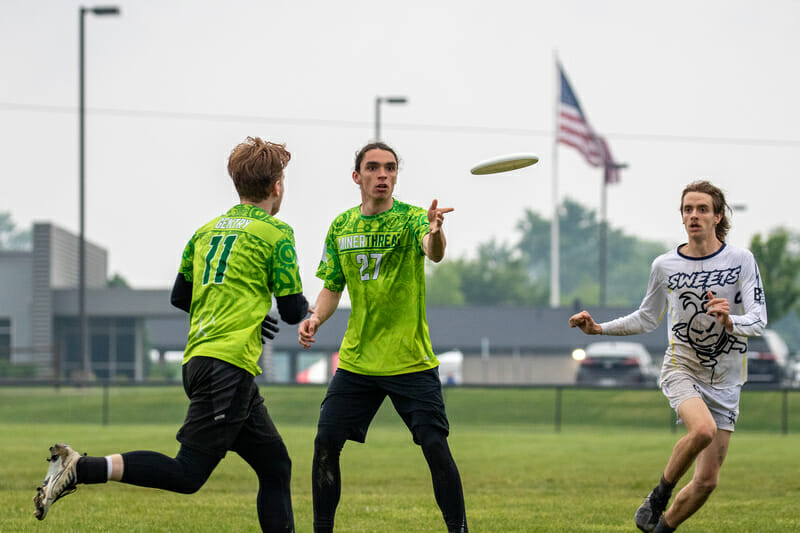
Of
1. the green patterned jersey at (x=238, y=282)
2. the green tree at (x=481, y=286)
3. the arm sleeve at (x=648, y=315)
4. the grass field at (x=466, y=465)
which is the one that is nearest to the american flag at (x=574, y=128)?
the grass field at (x=466, y=465)

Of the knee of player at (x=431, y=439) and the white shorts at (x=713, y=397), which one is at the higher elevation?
the white shorts at (x=713, y=397)

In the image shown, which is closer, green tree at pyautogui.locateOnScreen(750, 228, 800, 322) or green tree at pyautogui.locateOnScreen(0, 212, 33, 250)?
green tree at pyautogui.locateOnScreen(750, 228, 800, 322)

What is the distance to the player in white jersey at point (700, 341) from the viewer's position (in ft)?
20.6

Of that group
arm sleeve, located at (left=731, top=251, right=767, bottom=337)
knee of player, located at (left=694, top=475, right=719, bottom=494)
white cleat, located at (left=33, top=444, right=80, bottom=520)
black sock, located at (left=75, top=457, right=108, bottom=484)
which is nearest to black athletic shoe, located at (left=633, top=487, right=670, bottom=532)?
knee of player, located at (left=694, top=475, right=719, bottom=494)

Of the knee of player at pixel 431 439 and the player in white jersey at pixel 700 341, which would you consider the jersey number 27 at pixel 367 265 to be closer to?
the knee of player at pixel 431 439

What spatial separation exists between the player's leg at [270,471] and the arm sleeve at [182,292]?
2.10 ft

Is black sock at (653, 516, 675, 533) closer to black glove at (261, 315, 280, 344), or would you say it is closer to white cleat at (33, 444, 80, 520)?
black glove at (261, 315, 280, 344)

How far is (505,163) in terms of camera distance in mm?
6371

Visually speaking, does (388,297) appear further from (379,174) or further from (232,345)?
(232,345)

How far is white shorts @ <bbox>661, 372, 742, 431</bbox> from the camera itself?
6352 mm

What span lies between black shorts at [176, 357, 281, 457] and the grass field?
8.71ft

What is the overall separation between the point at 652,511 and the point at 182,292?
3.34 metres

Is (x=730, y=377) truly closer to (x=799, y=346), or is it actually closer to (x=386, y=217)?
(x=386, y=217)

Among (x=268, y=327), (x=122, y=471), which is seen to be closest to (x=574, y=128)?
(x=268, y=327)
